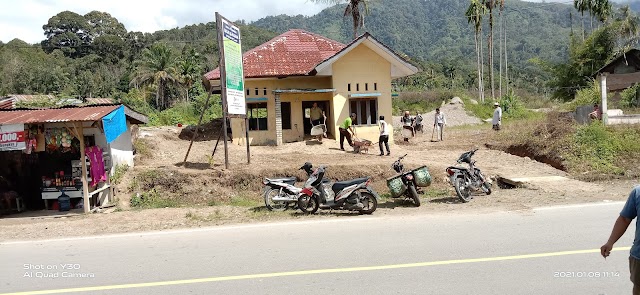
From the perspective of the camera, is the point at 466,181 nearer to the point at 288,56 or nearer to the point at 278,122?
the point at 278,122

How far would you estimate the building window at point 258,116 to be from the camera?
65.9 feet

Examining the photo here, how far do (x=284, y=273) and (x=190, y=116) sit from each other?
34561 millimetres

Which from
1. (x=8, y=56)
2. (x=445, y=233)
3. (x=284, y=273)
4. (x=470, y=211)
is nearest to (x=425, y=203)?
(x=470, y=211)

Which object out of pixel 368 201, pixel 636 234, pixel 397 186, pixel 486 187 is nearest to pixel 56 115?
pixel 368 201

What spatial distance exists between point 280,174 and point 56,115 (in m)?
5.93

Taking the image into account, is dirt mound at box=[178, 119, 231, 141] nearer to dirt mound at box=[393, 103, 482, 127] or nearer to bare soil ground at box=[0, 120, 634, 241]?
bare soil ground at box=[0, 120, 634, 241]

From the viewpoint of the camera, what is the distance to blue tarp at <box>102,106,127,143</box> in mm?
10727

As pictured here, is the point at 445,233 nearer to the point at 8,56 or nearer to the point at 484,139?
the point at 484,139

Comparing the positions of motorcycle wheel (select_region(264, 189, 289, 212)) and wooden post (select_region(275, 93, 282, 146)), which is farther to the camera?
wooden post (select_region(275, 93, 282, 146))

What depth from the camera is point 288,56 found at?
20.9 m

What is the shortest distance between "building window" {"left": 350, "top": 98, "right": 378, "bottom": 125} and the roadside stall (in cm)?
930

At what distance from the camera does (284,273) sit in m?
5.73

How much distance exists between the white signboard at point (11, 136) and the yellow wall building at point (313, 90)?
921cm

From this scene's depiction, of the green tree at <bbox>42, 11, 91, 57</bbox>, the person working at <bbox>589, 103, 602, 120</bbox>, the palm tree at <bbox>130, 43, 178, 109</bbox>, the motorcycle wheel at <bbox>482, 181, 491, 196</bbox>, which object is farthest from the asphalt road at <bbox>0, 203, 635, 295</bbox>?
the green tree at <bbox>42, 11, 91, 57</bbox>
